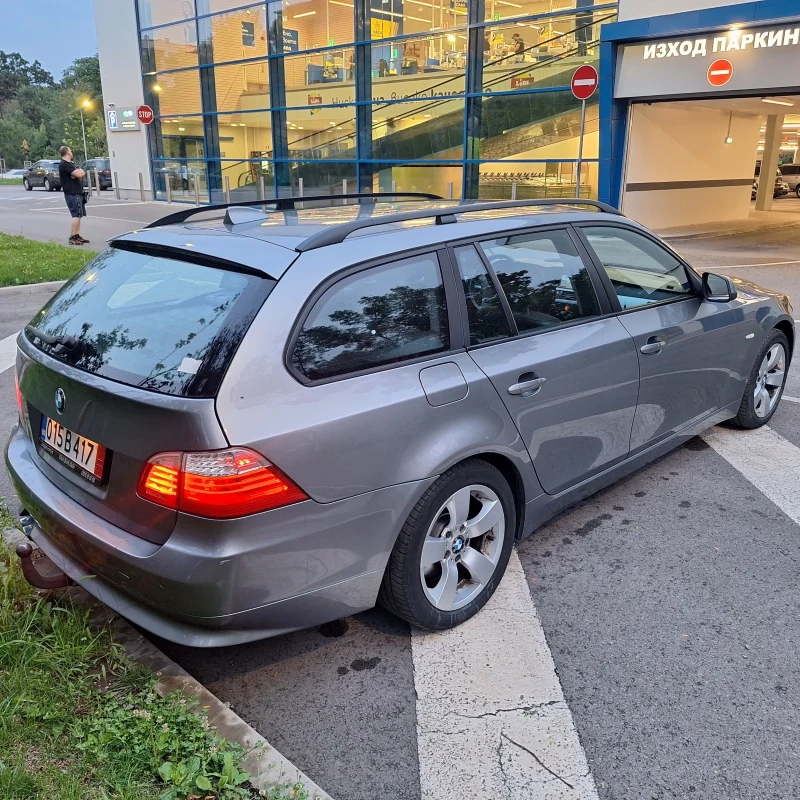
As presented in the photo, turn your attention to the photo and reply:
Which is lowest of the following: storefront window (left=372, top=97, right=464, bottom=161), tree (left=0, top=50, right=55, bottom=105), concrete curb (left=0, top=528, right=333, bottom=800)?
concrete curb (left=0, top=528, right=333, bottom=800)

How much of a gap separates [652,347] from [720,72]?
13.3 meters

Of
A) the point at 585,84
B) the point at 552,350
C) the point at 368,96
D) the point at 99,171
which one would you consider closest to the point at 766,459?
the point at 552,350

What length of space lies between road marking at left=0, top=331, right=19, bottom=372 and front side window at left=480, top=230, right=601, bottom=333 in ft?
16.3

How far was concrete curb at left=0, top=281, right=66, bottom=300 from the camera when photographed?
9.88 meters

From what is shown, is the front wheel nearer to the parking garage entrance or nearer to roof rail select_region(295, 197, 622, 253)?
roof rail select_region(295, 197, 622, 253)

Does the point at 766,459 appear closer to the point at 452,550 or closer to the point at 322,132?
the point at 452,550

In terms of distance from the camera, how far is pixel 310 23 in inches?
925

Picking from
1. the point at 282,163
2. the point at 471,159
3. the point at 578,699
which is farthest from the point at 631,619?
the point at 282,163

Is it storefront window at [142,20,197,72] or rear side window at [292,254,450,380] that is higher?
storefront window at [142,20,197,72]

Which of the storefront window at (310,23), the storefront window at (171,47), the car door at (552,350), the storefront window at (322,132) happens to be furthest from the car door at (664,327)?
the storefront window at (171,47)

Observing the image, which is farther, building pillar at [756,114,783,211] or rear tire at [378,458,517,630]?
building pillar at [756,114,783,211]

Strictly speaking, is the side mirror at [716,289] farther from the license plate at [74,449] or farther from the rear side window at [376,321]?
the license plate at [74,449]

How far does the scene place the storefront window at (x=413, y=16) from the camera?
65.0 feet

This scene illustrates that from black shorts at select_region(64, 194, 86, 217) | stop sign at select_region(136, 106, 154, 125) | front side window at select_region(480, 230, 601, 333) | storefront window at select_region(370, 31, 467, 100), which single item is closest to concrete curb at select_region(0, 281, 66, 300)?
black shorts at select_region(64, 194, 86, 217)
